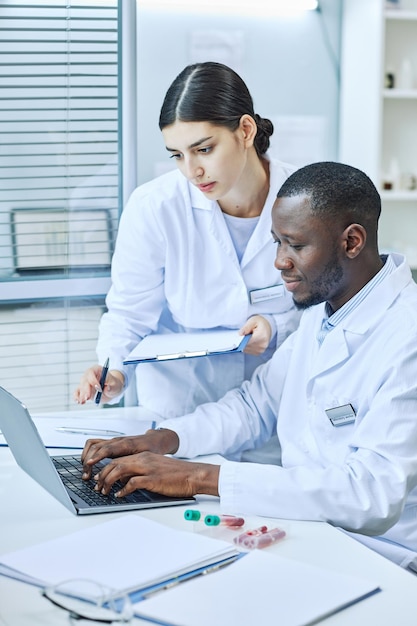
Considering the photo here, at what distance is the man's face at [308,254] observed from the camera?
1456 millimetres

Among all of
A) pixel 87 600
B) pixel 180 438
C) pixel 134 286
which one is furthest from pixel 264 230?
pixel 87 600

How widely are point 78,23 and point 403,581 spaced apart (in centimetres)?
162

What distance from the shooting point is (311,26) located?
2820 mm

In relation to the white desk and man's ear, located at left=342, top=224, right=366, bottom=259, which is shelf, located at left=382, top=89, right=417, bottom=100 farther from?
the white desk

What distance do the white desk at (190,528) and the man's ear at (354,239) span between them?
48 cm

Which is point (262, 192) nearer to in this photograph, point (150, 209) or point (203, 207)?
point (203, 207)

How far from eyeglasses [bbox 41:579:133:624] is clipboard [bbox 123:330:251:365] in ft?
2.33

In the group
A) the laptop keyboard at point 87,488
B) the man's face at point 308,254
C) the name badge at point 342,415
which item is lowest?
the laptop keyboard at point 87,488

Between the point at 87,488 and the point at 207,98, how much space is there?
82cm

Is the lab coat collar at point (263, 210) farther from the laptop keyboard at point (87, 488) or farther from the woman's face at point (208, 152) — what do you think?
the laptop keyboard at point (87, 488)

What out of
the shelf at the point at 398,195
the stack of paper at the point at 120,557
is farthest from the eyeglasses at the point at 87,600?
the shelf at the point at 398,195

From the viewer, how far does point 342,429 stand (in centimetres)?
145

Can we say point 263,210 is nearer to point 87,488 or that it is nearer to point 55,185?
point 55,185

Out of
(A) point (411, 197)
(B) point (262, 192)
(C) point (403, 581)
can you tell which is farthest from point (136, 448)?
(A) point (411, 197)
